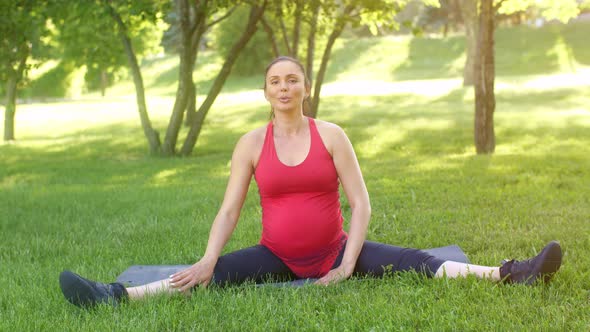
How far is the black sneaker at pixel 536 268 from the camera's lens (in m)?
4.30

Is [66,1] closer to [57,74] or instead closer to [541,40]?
[57,74]

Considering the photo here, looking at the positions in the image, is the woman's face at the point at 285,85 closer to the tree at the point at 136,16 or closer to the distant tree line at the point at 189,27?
the distant tree line at the point at 189,27

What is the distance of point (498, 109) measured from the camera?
25594 millimetres

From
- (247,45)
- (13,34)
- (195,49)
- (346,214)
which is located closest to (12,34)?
(13,34)

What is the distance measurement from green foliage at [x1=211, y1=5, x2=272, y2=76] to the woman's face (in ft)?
158

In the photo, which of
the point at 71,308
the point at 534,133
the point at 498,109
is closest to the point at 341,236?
the point at 71,308

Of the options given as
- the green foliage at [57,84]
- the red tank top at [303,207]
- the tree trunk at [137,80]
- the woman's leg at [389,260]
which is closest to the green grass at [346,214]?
the woman's leg at [389,260]

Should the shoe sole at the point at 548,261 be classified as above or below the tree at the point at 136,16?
below

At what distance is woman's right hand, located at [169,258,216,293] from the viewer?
443 centimetres

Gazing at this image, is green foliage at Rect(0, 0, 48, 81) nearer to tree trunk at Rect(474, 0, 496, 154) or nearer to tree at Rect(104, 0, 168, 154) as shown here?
tree at Rect(104, 0, 168, 154)

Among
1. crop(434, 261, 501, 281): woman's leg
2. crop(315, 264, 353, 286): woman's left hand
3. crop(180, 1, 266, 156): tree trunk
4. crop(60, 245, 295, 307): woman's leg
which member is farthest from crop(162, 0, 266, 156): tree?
crop(434, 261, 501, 281): woman's leg

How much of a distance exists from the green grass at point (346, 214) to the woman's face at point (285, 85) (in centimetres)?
115

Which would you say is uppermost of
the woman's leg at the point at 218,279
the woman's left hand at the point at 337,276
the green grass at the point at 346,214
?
the woman's leg at the point at 218,279

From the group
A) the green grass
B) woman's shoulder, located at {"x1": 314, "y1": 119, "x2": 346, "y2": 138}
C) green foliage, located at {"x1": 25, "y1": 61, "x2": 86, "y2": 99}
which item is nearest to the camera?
the green grass
